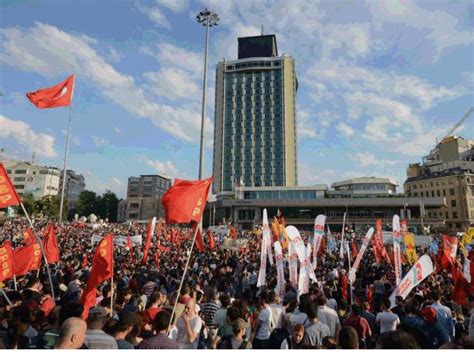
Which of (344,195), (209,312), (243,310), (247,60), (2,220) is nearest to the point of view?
(243,310)

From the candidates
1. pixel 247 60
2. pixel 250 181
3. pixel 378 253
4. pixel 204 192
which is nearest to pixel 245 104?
pixel 247 60

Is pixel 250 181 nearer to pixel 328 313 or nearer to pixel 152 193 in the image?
pixel 152 193

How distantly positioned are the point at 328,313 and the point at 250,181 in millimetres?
105941

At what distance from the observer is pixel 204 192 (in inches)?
278

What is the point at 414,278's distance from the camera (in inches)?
300

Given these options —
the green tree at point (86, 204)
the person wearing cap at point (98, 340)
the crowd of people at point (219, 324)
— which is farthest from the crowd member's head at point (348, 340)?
the green tree at point (86, 204)

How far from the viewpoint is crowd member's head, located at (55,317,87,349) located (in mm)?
3156

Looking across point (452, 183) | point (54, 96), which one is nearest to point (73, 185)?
point (452, 183)

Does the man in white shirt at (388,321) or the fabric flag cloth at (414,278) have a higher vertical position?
the fabric flag cloth at (414,278)

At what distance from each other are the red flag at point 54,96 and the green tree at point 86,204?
336ft

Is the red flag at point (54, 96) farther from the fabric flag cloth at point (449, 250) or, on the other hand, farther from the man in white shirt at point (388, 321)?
the fabric flag cloth at point (449, 250)

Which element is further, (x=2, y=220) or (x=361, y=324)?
(x=2, y=220)

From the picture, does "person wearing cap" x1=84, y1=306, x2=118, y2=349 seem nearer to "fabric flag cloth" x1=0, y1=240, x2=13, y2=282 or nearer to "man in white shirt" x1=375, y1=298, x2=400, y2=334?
"man in white shirt" x1=375, y1=298, x2=400, y2=334

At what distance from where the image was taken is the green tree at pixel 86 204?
108 meters
